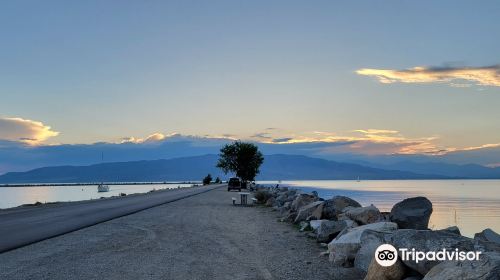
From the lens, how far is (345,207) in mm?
22438

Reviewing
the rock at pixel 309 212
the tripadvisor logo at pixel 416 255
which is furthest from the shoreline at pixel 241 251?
the rock at pixel 309 212

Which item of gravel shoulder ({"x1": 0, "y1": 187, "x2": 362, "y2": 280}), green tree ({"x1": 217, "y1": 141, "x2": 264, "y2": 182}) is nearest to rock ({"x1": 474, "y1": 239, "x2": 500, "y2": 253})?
gravel shoulder ({"x1": 0, "y1": 187, "x2": 362, "y2": 280})

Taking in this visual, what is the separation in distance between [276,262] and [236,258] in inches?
43.7

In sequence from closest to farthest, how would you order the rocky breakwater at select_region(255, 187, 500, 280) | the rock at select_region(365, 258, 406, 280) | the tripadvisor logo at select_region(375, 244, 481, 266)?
1. the rocky breakwater at select_region(255, 187, 500, 280)
2. the tripadvisor logo at select_region(375, 244, 481, 266)
3. the rock at select_region(365, 258, 406, 280)

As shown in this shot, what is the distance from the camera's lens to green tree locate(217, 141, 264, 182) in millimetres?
100125

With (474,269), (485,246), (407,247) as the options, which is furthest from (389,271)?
(474,269)

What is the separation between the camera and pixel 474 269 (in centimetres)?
691

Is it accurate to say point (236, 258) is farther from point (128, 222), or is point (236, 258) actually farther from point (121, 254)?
point (128, 222)

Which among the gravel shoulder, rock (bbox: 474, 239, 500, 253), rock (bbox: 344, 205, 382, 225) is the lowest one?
the gravel shoulder

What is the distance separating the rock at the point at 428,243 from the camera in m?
8.84

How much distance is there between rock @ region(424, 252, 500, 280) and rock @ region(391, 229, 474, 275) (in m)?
1.33

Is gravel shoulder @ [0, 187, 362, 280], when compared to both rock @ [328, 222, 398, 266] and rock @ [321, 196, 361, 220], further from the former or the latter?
rock @ [321, 196, 361, 220]

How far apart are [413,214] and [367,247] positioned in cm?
552

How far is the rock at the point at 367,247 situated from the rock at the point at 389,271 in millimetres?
1362
